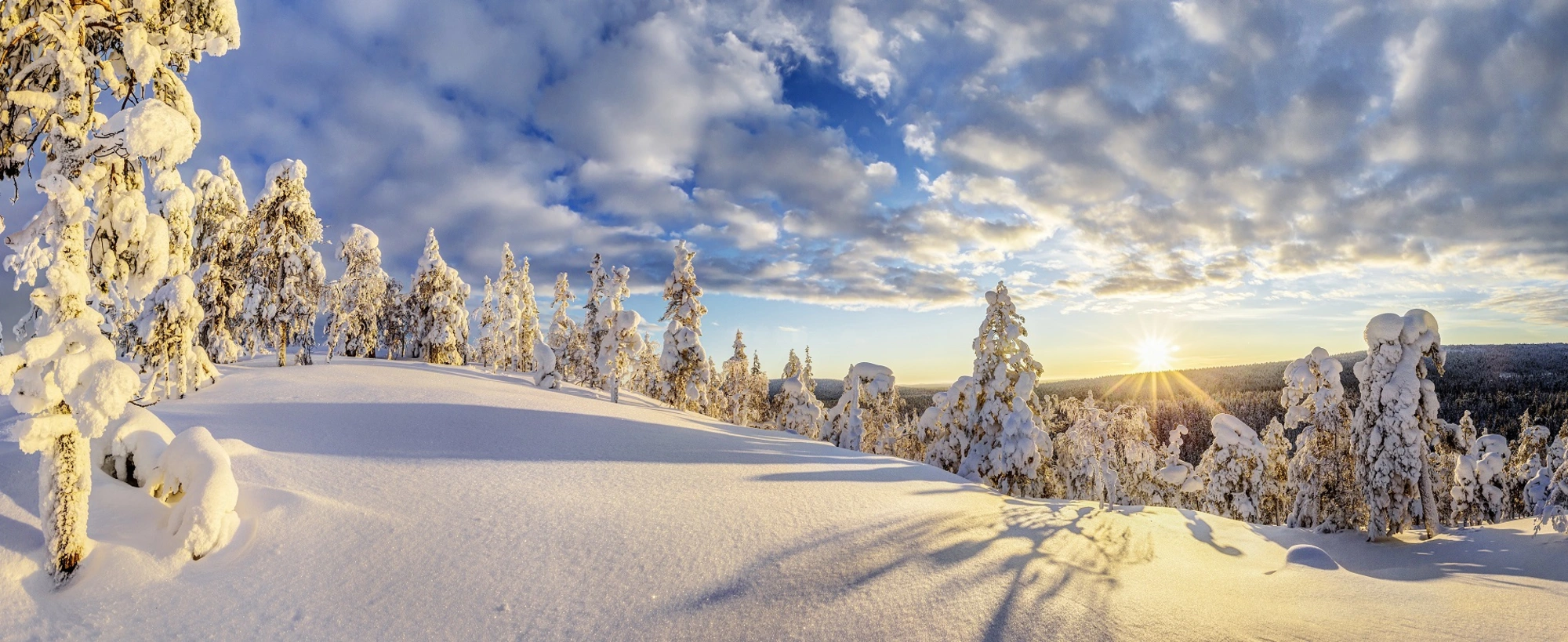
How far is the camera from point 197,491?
6.02 m

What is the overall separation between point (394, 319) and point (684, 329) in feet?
120

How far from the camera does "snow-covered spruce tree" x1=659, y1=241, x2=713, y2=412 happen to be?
97.3 feet

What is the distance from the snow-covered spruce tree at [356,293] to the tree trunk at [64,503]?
34069 millimetres

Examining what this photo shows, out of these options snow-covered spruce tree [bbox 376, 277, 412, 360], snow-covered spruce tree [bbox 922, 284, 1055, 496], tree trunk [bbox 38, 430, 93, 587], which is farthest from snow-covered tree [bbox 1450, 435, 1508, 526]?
snow-covered spruce tree [bbox 376, 277, 412, 360]

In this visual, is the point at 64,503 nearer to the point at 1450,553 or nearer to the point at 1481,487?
the point at 1450,553

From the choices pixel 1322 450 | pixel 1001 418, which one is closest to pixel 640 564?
pixel 1001 418

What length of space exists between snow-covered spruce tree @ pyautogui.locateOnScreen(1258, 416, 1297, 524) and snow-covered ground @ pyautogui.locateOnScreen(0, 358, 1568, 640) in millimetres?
18047

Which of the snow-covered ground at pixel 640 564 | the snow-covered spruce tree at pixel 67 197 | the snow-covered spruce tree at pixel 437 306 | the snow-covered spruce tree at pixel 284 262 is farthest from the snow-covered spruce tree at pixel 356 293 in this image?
the snow-covered spruce tree at pixel 67 197

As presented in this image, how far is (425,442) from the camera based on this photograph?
1147 cm

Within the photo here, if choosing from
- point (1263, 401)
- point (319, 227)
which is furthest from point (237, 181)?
point (1263, 401)

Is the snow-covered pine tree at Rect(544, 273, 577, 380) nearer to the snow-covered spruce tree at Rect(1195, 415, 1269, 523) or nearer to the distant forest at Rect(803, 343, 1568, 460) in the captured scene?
the snow-covered spruce tree at Rect(1195, 415, 1269, 523)

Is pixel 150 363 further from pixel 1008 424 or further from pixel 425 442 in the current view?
pixel 1008 424

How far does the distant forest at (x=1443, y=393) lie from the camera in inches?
4439

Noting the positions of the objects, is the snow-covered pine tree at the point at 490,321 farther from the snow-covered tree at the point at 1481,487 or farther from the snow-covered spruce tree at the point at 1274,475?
the snow-covered tree at the point at 1481,487
